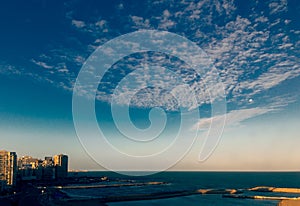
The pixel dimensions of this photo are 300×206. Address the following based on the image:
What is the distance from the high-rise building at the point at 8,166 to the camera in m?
133

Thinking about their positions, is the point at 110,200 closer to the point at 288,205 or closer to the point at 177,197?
the point at 177,197

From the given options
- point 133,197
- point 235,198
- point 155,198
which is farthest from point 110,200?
point 235,198

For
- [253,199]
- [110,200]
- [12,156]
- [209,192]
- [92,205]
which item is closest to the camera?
[92,205]

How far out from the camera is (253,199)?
3814 inches

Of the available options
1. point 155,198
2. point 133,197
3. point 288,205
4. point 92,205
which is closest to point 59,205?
point 92,205

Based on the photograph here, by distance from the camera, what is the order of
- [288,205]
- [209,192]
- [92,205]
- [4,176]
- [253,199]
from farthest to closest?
[4,176] → [209,192] → [253,199] → [92,205] → [288,205]

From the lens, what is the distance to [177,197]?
10394cm

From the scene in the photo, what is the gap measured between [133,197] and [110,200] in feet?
31.6

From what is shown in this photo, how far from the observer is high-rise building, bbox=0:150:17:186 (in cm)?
13300

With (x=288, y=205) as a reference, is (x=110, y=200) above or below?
below

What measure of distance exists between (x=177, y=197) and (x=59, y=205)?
42.0m

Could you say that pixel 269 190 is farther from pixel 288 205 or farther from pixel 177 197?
pixel 288 205

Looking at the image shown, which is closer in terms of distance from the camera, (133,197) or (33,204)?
(33,204)

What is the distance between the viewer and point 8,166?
5344 inches
